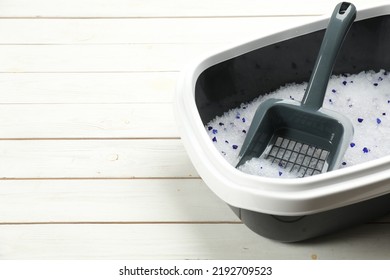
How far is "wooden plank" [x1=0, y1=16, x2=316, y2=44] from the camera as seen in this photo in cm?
150

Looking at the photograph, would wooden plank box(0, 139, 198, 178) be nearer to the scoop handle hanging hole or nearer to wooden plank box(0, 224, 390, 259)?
wooden plank box(0, 224, 390, 259)

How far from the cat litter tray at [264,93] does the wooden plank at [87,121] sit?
17 centimetres

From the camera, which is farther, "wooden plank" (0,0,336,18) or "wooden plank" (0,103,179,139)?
"wooden plank" (0,0,336,18)

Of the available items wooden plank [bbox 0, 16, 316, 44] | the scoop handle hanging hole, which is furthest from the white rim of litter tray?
wooden plank [bbox 0, 16, 316, 44]

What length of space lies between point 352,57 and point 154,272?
0.54m

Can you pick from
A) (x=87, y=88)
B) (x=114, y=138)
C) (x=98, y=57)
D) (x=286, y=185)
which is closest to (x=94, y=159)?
(x=114, y=138)

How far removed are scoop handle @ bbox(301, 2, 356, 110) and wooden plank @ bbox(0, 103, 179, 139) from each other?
1.03 feet

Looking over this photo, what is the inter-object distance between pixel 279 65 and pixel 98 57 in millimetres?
450

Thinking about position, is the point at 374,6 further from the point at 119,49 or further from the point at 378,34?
the point at 119,49

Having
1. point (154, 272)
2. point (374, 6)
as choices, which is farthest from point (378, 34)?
point (154, 272)

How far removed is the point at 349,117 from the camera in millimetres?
1191

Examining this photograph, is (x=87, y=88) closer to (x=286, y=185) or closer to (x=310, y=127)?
(x=310, y=127)

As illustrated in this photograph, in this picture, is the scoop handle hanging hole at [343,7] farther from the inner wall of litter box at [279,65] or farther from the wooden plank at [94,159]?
the wooden plank at [94,159]

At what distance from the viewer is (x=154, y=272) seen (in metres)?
1.04
